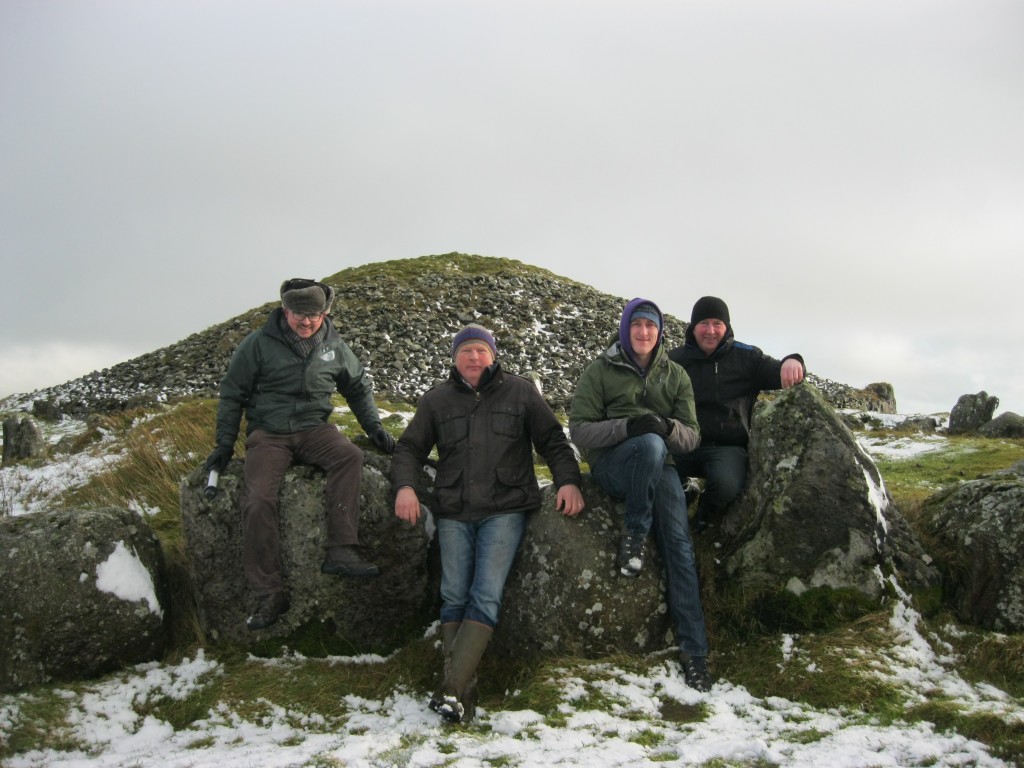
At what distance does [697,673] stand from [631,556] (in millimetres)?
1158

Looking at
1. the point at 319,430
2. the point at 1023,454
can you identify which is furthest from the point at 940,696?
the point at 1023,454

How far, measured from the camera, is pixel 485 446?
263 inches

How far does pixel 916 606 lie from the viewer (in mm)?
6703

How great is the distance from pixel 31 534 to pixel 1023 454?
1862 cm

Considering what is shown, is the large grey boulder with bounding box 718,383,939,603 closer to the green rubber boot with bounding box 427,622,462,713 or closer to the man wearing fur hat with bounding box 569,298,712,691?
the man wearing fur hat with bounding box 569,298,712,691

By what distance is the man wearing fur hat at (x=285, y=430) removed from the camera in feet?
21.6

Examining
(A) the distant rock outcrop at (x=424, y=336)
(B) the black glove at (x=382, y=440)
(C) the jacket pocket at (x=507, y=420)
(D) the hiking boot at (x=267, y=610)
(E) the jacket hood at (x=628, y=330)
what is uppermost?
(A) the distant rock outcrop at (x=424, y=336)

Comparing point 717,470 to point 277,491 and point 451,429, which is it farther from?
point 277,491

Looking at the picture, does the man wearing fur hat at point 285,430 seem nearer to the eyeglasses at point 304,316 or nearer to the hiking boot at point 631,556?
the eyeglasses at point 304,316

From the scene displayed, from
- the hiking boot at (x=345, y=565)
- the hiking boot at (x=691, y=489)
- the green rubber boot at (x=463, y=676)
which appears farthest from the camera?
the hiking boot at (x=691, y=489)

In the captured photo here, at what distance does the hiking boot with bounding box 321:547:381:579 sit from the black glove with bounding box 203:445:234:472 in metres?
1.55

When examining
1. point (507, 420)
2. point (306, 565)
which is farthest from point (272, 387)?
point (507, 420)

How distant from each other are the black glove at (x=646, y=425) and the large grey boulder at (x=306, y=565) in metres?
2.51

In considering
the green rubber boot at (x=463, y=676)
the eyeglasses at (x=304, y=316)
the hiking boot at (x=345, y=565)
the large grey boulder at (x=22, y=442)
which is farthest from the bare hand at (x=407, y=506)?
the large grey boulder at (x=22, y=442)
